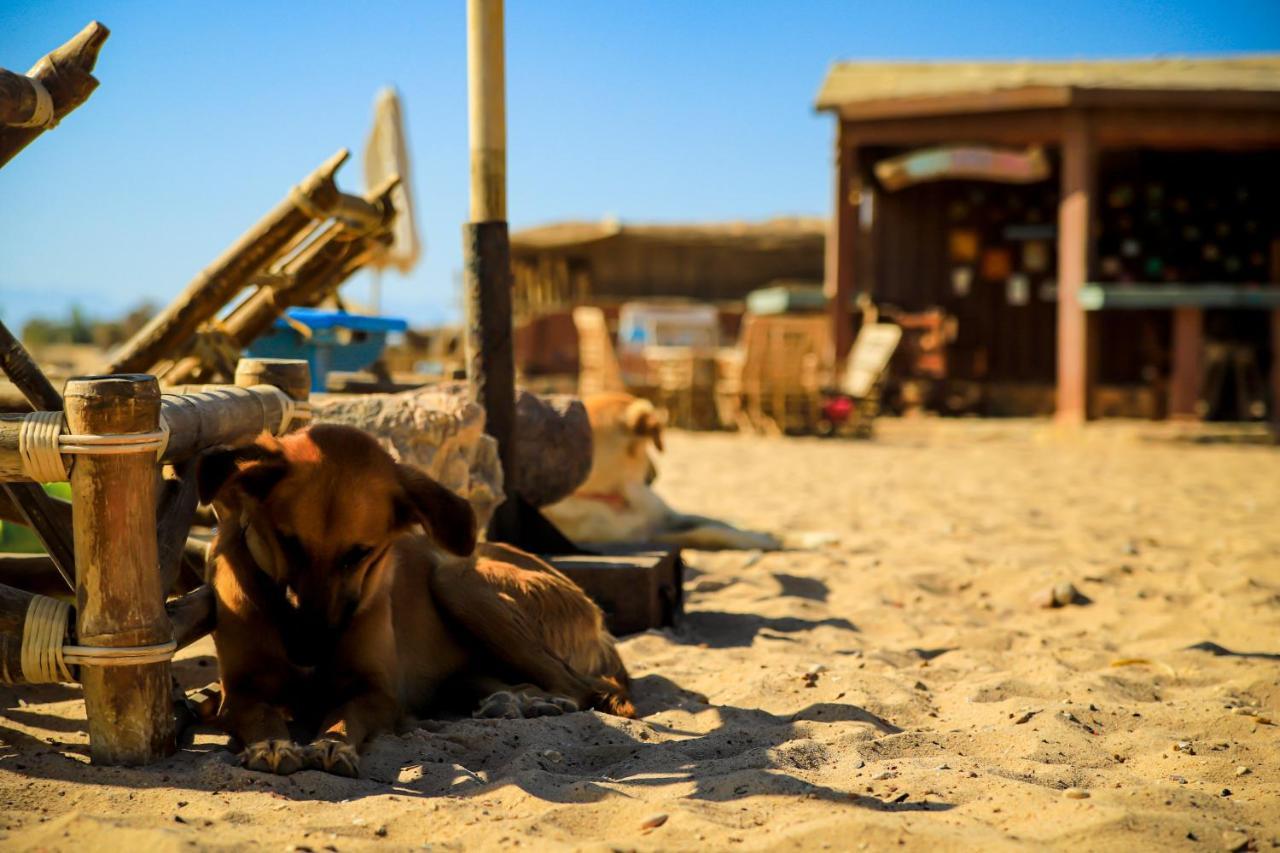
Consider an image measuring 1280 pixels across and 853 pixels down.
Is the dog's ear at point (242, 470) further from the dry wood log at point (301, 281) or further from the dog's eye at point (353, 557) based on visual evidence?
the dry wood log at point (301, 281)

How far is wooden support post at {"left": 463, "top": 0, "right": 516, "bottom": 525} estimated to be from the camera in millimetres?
5496

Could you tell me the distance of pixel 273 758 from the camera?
314 cm

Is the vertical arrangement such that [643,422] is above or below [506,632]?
above

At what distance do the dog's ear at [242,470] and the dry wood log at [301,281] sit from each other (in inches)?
99.5

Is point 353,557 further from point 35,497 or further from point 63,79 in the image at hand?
point 63,79

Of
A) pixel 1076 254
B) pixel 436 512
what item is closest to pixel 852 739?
pixel 436 512

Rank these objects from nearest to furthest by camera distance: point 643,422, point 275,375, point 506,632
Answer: point 506,632 → point 275,375 → point 643,422

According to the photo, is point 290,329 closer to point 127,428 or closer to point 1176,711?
point 127,428

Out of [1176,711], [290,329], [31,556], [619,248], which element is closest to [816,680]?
[1176,711]

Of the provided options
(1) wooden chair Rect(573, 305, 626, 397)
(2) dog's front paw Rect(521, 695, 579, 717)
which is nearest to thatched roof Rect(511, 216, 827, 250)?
(1) wooden chair Rect(573, 305, 626, 397)

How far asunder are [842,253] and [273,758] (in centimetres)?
1590

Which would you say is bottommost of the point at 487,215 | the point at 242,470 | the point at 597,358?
the point at 242,470

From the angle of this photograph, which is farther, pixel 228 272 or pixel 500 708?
pixel 228 272

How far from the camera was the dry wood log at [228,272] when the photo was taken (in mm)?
5332
